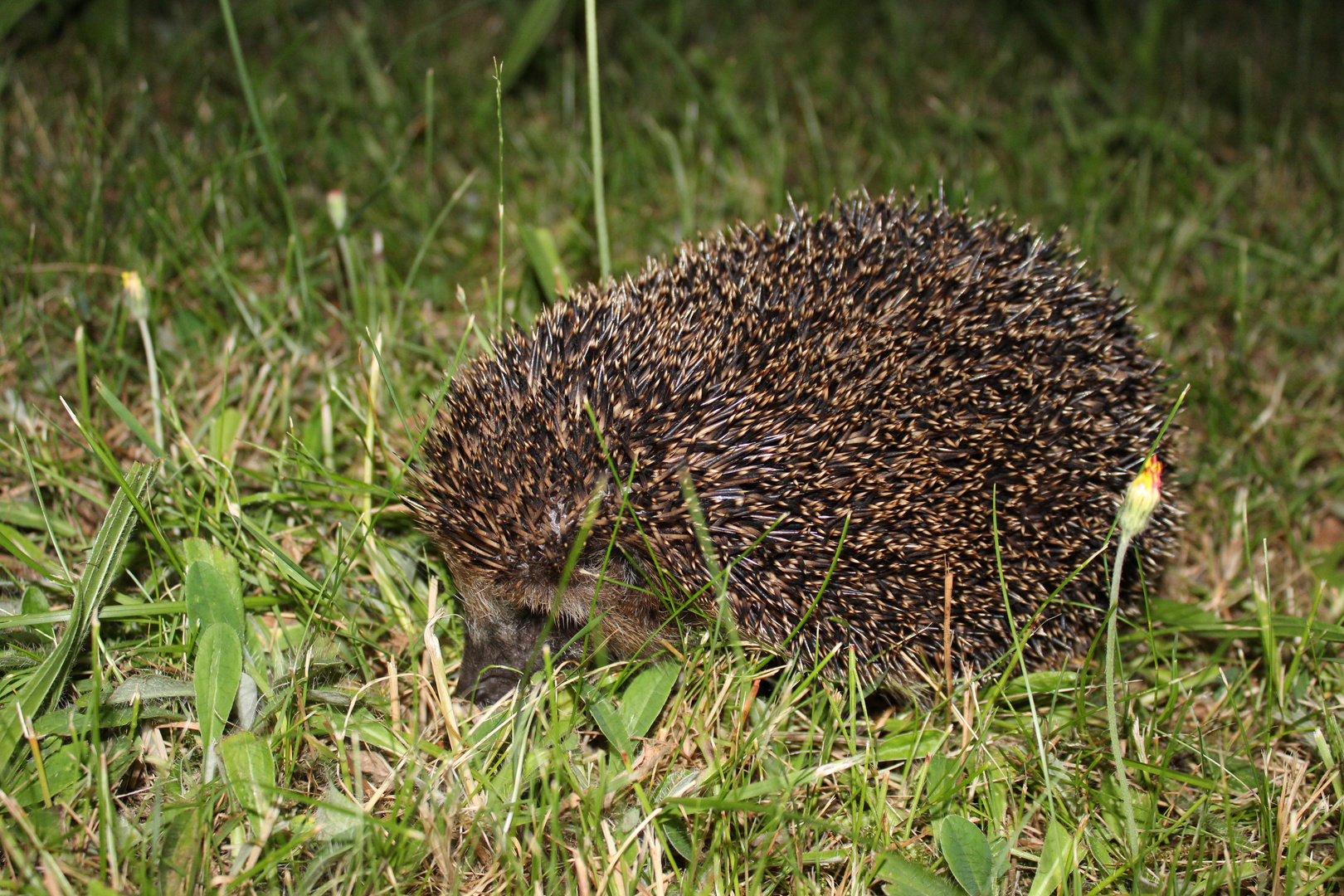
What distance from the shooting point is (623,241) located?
5.61 metres

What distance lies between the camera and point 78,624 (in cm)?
298

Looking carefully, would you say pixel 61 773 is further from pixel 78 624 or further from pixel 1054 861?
pixel 1054 861

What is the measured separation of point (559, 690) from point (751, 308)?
4.82 feet

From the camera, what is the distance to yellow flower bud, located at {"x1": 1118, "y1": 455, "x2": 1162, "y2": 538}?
2.65m

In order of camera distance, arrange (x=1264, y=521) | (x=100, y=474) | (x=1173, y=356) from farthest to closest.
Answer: (x=1173, y=356), (x=1264, y=521), (x=100, y=474)

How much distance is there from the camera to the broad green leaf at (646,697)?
327 centimetres

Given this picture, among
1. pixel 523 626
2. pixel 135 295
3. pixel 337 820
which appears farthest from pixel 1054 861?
pixel 135 295

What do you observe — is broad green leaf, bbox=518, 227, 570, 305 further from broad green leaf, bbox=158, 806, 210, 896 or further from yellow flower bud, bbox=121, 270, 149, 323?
broad green leaf, bbox=158, 806, 210, 896

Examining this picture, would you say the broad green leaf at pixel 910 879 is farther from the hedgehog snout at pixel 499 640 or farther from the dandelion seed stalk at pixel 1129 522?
the hedgehog snout at pixel 499 640

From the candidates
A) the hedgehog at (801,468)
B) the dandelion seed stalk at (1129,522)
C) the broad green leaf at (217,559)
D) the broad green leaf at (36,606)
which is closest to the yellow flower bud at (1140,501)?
the dandelion seed stalk at (1129,522)

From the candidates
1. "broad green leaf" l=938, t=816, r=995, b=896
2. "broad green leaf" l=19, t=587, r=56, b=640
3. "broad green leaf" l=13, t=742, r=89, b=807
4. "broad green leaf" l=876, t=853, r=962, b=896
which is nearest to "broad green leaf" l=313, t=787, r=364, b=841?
"broad green leaf" l=13, t=742, r=89, b=807

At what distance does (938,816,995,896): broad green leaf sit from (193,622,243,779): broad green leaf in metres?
2.22

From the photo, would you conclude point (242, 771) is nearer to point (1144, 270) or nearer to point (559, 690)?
→ point (559, 690)

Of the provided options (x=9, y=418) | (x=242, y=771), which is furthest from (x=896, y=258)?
(x=9, y=418)
